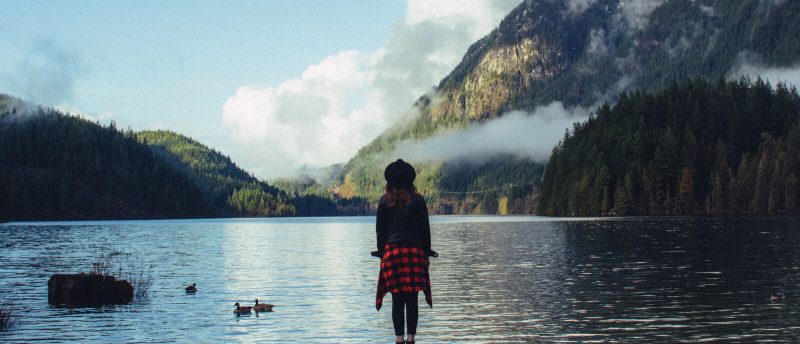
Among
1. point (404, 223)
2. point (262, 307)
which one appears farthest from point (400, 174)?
point (262, 307)

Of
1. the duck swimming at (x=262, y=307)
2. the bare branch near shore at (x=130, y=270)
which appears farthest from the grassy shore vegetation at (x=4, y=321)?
the duck swimming at (x=262, y=307)

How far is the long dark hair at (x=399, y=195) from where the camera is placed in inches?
975

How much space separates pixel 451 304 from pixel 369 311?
4269 mm

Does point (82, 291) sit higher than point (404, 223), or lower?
lower

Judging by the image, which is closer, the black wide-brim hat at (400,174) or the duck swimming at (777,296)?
the black wide-brim hat at (400,174)

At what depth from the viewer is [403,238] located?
81.7 feet

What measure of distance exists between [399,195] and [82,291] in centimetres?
2824

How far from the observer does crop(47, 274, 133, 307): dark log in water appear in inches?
1850

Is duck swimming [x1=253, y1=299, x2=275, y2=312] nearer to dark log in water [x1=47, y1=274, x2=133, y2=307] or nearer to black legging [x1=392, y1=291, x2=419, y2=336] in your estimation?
dark log in water [x1=47, y1=274, x2=133, y2=307]

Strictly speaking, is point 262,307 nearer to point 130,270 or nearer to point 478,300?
point 478,300

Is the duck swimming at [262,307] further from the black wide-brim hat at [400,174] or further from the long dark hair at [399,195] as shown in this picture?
the black wide-brim hat at [400,174]

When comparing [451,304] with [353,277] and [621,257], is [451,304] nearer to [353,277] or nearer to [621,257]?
[353,277]

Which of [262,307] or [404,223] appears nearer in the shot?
[404,223]

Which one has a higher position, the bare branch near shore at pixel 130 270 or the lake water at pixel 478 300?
the bare branch near shore at pixel 130 270
